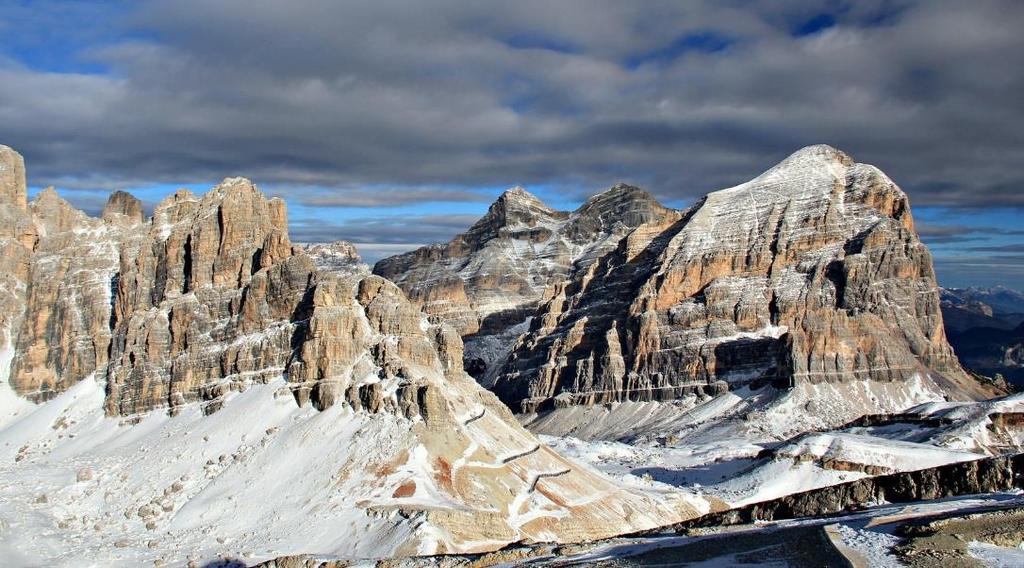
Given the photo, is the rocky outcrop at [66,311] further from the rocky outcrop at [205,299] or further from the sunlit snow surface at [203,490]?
the sunlit snow surface at [203,490]

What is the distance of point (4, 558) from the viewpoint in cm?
11581

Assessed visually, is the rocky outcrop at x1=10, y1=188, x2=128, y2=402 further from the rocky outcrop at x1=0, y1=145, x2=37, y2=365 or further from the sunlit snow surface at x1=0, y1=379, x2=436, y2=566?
the sunlit snow surface at x1=0, y1=379, x2=436, y2=566

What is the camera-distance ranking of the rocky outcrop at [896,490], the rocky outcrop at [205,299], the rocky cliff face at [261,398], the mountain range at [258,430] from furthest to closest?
the rocky outcrop at [205,299] < the rocky cliff face at [261,398] < the mountain range at [258,430] < the rocky outcrop at [896,490]

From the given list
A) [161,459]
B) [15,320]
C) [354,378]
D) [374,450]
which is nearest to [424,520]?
[374,450]

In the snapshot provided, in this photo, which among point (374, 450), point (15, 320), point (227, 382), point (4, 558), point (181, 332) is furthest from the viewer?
point (15, 320)

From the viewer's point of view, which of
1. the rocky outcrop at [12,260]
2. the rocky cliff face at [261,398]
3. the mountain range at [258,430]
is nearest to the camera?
the mountain range at [258,430]

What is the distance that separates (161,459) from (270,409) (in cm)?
1295

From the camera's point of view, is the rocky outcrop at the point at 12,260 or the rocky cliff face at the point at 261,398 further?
the rocky outcrop at the point at 12,260

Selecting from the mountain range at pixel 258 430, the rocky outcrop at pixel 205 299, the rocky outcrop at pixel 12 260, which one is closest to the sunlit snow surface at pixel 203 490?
the mountain range at pixel 258 430

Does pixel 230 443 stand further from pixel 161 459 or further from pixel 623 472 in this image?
pixel 623 472

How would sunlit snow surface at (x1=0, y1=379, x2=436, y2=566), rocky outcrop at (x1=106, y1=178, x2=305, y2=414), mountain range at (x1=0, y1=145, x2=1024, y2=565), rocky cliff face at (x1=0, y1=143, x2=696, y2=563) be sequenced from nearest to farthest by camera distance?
sunlit snow surface at (x1=0, y1=379, x2=436, y2=566)
mountain range at (x1=0, y1=145, x2=1024, y2=565)
rocky cliff face at (x1=0, y1=143, x2=696, y2=563)
rocky outcrop at (x1=106, y1=178, x2=305, y2=414)

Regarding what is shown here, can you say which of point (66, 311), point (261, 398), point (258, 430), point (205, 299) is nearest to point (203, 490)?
point (258, 430)

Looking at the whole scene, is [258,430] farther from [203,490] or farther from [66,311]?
[66,311]

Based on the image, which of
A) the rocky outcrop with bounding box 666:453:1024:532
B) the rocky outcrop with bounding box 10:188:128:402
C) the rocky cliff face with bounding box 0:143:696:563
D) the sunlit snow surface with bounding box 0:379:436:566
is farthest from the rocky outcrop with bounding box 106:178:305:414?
the rocky outcrop with bounding box 666:453:1024:532
